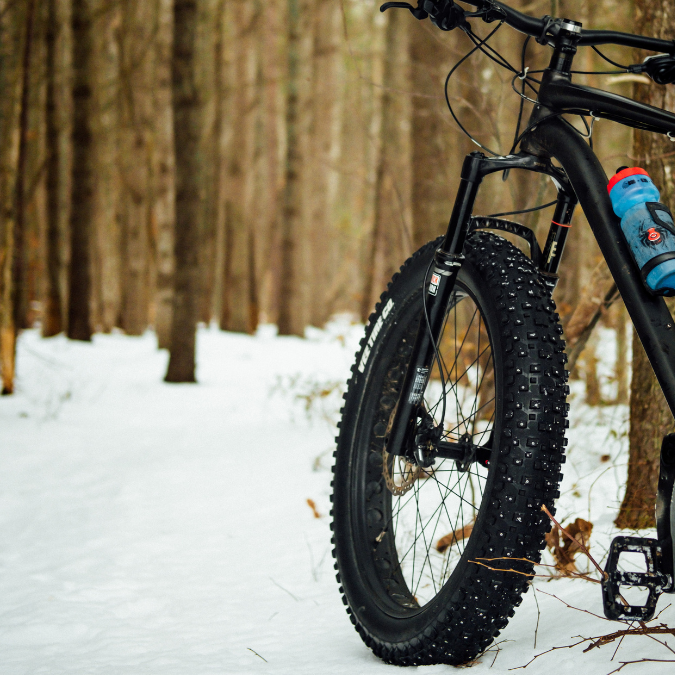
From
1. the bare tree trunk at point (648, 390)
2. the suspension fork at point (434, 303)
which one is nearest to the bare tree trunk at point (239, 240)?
the bare tree trunk at point (648, 390)

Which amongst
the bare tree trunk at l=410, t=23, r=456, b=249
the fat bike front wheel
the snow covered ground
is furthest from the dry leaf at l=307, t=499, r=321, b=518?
the bare tree trunk at l=410, t=23, r=456, b=249

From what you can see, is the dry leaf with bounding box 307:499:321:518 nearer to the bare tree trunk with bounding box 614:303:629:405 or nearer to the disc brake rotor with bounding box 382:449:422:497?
the disc brake rotor with bounding box 382:449:422:497

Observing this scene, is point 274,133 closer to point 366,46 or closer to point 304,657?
point 366,46

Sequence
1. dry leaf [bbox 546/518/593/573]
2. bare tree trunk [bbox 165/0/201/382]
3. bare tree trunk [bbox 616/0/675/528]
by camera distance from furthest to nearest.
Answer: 1. bare tree trunk [bbox 165/0/201/382]
2. bare tree trunk [bbox 616/0/675/528]
3. dry leaf [bbox 546/518/593/573]

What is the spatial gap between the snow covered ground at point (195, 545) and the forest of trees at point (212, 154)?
1.02 meters

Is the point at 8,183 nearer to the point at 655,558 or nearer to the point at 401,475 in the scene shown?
the point at 401,475

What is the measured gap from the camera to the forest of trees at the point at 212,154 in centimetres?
666

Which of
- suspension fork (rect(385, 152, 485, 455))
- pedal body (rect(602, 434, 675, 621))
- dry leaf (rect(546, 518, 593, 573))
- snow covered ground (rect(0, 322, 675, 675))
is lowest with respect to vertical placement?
snow covered ground (rect(0, 322, 675, 675))

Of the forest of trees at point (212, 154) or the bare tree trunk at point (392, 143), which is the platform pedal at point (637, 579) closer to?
the forest of trees at point (212, 154)

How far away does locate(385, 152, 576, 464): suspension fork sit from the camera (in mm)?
2014

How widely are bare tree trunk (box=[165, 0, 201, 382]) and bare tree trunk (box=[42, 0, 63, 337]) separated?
13.1ft

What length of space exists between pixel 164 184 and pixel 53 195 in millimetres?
1883

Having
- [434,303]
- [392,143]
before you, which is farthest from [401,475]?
[392,143]

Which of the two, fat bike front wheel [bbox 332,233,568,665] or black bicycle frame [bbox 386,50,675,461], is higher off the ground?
black bicycle frame [bbox 386,50,675,461]
